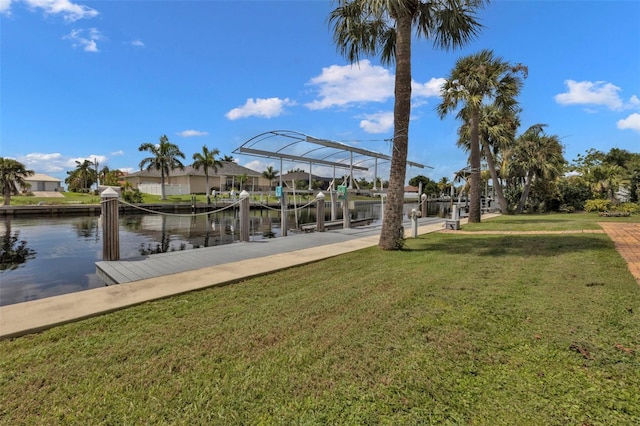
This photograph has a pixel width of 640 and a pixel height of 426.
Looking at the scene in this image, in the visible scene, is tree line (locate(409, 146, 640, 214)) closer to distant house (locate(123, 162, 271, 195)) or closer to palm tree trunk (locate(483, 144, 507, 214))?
palm tree trunk (locate(483, 144, 507, 214))

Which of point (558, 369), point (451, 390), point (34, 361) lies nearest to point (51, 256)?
point (34, 361)

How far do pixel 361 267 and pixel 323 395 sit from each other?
416cm

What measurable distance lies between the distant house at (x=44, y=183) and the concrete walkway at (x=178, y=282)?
6514 cm

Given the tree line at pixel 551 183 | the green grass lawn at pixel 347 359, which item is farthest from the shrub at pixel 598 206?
the green grass lawn at pixel 347 359

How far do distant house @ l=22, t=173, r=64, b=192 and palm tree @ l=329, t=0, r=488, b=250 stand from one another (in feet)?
217

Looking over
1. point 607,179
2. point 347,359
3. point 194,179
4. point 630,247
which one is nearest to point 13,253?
point 347,359

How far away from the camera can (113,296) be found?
4.68m

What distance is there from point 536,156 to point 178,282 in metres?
24.6

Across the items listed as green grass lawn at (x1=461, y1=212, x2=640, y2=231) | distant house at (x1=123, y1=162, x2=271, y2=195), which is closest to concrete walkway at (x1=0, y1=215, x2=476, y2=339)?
green grass lawn at (x1=461, y1=212, x2=640, y2=231)

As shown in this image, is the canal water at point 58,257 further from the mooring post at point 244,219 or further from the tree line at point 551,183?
the tree line at point 551,183

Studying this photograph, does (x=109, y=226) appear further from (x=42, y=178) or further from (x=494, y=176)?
(x=42, y=178)

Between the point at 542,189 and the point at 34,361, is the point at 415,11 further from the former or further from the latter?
the point at 542,189

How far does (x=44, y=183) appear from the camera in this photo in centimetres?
5844

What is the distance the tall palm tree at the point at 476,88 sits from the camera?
16.5 m
